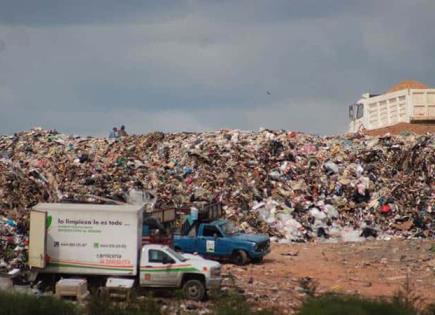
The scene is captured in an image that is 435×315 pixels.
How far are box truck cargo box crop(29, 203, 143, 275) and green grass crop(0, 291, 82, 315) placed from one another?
3146mm

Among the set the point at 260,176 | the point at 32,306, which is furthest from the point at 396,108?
the point at 32,306

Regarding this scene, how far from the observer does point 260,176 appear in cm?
2909

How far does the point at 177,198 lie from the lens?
27531 millimetres

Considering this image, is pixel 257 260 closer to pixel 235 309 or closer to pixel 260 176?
pixel 260 176

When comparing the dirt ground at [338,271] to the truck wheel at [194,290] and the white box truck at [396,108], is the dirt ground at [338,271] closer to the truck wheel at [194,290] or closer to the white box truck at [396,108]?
the truck wheel at [194,290]

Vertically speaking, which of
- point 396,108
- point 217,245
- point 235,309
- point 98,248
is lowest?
point 235,309

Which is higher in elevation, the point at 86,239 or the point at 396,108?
the point at 396,108

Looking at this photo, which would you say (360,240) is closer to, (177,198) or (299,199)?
(299,199)

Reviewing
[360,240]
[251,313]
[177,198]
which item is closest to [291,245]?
[360,240]

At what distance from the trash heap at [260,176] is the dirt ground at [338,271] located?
2.11 meters

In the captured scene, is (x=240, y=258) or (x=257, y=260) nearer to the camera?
(x=240, y=258)

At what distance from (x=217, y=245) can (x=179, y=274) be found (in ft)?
15.1

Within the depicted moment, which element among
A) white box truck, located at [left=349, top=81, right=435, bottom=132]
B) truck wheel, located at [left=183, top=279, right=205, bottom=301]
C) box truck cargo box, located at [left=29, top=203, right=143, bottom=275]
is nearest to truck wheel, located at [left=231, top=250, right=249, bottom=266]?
box truck cargo box, located at [left=29, top=203, right=143, bottom=275]

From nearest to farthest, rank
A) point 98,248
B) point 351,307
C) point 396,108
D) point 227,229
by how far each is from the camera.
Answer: point 351,307 → point 98,248 → point 227,229 → point 396,108
